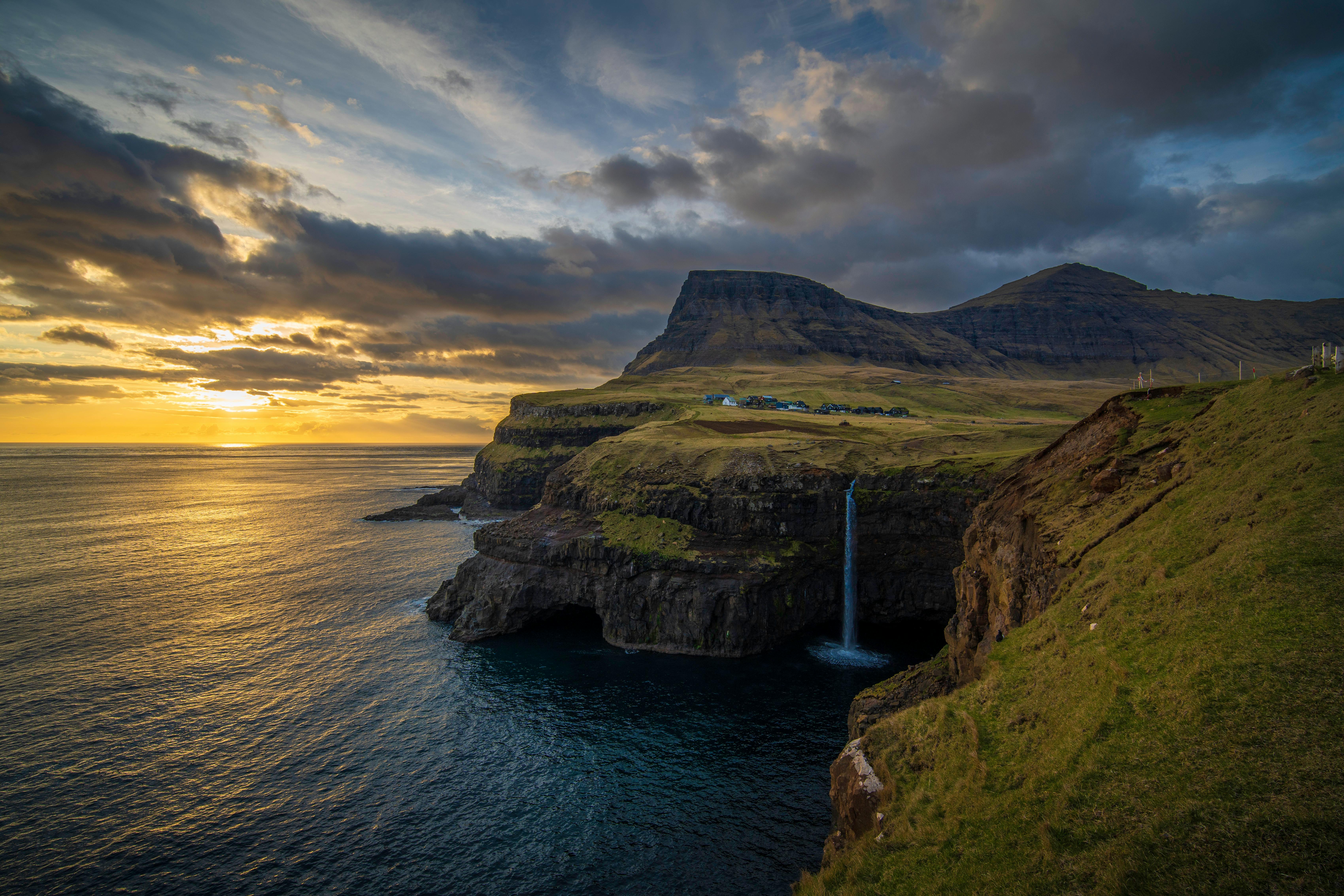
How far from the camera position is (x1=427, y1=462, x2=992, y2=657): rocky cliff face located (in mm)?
63375

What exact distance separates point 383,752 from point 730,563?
38284 mm

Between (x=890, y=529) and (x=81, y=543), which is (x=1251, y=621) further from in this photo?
(x=81, y=543)

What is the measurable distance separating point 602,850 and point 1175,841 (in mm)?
30575

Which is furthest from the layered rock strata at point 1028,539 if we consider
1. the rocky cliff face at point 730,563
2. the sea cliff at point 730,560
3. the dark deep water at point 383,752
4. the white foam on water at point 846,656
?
the rocky cliff face at point 730,563

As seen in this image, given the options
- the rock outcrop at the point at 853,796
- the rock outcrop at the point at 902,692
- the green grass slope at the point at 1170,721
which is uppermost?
the green grass slope at the point at 1170,721

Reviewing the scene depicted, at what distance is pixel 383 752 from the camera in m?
42.7

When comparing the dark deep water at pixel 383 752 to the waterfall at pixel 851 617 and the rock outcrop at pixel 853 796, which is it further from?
the rock outcrop at pixel 853 796

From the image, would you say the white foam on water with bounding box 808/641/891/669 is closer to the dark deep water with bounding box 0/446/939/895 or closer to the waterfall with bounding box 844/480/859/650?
the dark deep water with bounding box 0/446/939/895

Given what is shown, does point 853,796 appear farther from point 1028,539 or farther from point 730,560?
point 730,560

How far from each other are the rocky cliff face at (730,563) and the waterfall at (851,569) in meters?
0.89

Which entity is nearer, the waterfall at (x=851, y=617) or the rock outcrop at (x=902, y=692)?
the rock outcrop at (x=902, y=692)

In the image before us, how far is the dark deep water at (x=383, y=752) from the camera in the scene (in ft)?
105

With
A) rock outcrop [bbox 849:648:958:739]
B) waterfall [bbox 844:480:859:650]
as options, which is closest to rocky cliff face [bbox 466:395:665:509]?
waterfall [bbox 844:480:859:650]

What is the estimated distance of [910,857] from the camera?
57.9ft
